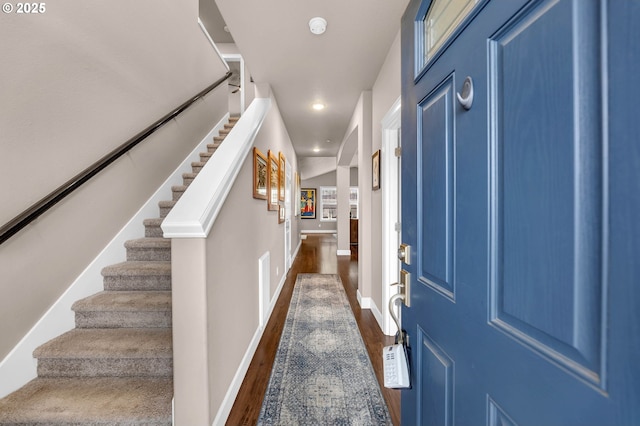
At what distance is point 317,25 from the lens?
6.34 feet

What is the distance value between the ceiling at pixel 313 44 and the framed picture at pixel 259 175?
2.93ft

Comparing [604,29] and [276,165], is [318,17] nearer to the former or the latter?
[276,165]

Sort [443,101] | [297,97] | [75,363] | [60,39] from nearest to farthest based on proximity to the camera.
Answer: [443,101], [75,363], [60,39], [297,97]

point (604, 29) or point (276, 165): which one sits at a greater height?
point (276, 165)

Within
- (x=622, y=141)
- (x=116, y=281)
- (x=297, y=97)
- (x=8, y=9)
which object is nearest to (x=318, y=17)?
(x=297, y=97)

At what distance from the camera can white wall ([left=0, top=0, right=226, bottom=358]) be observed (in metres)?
1.32

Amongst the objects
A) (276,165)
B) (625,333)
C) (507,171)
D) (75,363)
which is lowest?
(75,363)

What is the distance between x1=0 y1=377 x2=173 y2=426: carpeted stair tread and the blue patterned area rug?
1.89ft

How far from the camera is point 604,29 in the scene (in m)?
0.34

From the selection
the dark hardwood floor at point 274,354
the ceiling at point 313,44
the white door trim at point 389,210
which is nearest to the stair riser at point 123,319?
the dark hardwood floor at point 274,354

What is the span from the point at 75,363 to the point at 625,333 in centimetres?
215

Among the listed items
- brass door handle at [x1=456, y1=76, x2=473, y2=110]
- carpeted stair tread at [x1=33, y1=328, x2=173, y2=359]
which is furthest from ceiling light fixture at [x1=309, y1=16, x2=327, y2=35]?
carpeted stair tread at [x1=33, y1=328, x2=173, y2=359]

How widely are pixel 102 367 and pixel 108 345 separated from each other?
11 cm

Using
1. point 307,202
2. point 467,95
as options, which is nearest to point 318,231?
point 307,202
